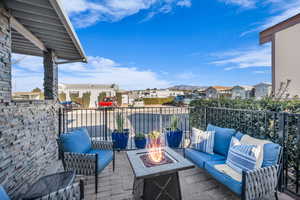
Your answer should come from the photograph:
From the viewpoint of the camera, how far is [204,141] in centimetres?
292

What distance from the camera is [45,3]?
1.78m

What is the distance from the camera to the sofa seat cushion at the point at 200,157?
257 centimetres

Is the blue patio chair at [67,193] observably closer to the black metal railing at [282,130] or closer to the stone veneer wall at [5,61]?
the stone veneer wall at [5,61]

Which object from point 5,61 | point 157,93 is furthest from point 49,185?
point 157,93

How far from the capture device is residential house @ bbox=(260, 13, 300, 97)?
14.6 feet

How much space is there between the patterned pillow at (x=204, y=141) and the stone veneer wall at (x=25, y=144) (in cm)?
288

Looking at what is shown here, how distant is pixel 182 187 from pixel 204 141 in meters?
0.96

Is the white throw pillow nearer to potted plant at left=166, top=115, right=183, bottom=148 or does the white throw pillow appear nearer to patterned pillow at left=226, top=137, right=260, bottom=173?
patterned pillow at left=226, top=137, right=260, bottom=173

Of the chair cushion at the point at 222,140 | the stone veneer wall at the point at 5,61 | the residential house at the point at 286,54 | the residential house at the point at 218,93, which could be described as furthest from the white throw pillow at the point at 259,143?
the stone veneer wall at the point at 5,61

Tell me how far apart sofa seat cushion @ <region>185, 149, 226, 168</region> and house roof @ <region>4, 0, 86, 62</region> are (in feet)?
9.79

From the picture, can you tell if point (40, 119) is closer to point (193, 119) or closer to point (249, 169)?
point (249, 169)

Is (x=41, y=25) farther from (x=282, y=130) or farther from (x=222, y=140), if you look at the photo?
(x=282, y=130)

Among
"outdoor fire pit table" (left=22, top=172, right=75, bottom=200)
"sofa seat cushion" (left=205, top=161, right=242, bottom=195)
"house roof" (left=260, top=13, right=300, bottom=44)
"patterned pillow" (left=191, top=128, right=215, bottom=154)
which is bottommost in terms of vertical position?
"sofa seat cushion" (left=205, top=161, right=242, bottom=195)

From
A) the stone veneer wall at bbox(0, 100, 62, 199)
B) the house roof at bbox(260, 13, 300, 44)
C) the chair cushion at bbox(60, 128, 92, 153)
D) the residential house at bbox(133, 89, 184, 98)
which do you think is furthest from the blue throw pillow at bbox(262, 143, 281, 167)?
the residential house at bbox(133, 89, 184, 98)
